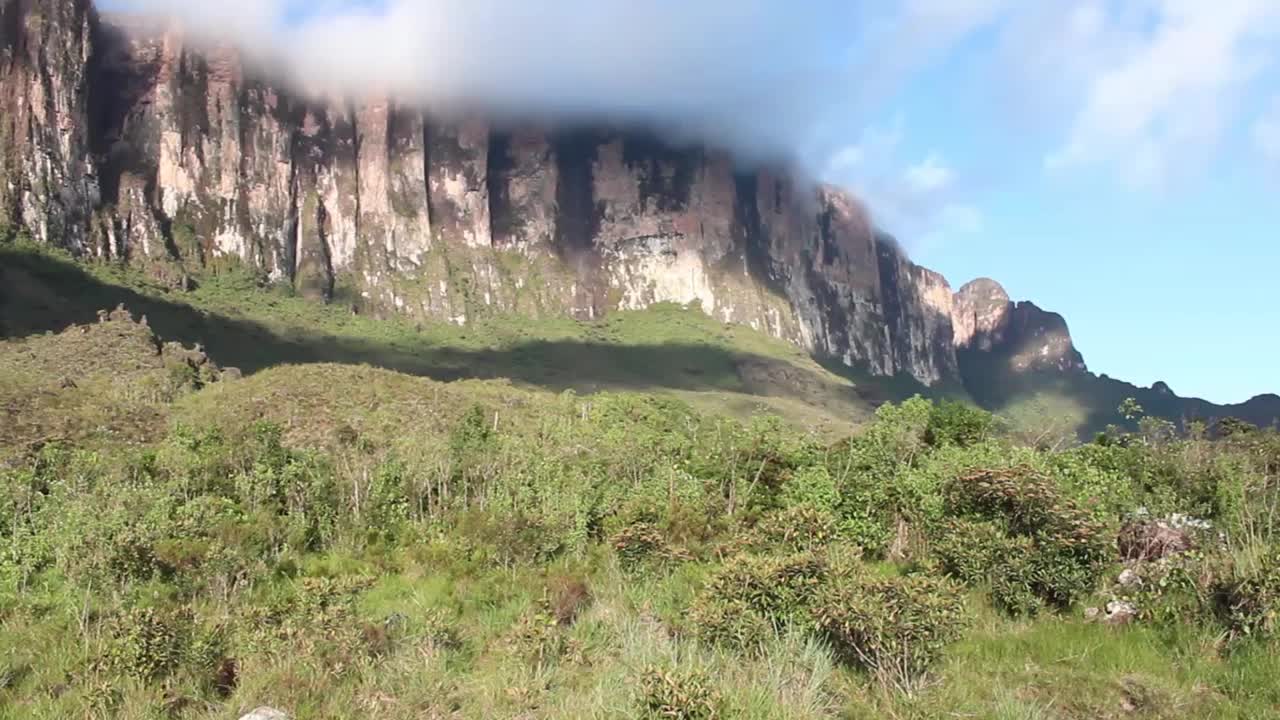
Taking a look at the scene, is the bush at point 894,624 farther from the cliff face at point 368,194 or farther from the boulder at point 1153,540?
the cliff face at point 368,194

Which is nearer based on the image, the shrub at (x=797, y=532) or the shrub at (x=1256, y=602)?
the shrub at (x=1256, y=602)

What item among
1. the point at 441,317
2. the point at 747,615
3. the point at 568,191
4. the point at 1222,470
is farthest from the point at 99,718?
the point at 568,191

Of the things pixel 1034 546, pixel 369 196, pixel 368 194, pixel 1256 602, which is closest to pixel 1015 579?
pixel 1034 546

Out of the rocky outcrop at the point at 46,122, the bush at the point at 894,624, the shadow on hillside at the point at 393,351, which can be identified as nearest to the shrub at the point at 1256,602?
the bush at the point at 894,624

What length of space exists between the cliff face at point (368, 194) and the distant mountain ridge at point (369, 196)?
0.31m

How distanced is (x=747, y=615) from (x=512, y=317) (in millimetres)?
147204

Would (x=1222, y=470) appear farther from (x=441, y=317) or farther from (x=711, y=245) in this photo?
(x=711, y=245)

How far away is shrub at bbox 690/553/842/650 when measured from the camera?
23.7ft

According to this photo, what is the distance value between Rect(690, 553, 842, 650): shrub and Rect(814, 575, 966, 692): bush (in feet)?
1.35

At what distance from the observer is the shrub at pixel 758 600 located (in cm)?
722

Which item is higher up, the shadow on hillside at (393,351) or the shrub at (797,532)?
the shadow on hillside at (393,351)

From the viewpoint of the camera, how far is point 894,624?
6551mm

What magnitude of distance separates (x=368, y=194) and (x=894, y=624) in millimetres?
158349

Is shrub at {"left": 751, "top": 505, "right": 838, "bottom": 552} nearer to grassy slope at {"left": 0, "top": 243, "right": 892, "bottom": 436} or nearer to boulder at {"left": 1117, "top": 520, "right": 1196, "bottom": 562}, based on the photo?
boulder at {"left": 1117, "top": 520, "right": 1196, "bottom": 562}
